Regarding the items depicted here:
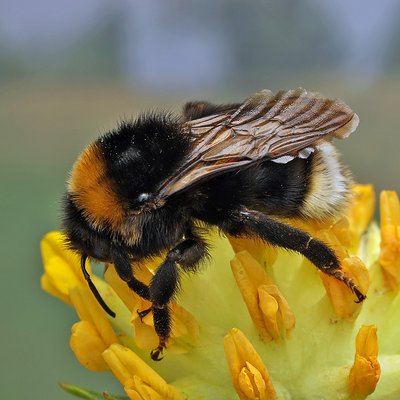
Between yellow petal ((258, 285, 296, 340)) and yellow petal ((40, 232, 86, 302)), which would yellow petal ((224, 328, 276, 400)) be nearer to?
yellow petal ((258, 285, 296, 340))

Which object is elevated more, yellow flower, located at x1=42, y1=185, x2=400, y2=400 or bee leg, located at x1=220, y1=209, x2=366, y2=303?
bee leg, located at x1=220, y1=209, x2=366, y2=303

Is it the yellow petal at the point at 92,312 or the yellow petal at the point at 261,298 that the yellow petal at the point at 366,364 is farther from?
the yellow petal at the point at 92,312

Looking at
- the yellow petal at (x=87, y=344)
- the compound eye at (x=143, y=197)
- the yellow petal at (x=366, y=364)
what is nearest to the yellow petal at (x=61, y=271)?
the yellow petal at (x=87, y=344)

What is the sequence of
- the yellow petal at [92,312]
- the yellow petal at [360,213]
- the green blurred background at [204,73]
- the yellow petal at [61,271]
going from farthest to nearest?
the green blurred background at [204,73], the yellow petal at [360,213], the yellow petal at [61,271], the yellow petal at [92,312]

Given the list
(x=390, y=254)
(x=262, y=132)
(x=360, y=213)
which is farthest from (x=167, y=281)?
(x=360, y=213)

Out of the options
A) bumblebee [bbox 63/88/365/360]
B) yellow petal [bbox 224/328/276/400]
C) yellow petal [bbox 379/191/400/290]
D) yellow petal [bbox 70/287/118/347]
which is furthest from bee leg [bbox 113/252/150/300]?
yellow petal [bbox 379/191/400/290]

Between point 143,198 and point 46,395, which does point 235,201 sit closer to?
point 143,198
